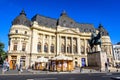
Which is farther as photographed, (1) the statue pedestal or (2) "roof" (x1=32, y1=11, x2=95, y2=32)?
(2) "roof" (x1=32, y1=11, x2=95, y2=32)

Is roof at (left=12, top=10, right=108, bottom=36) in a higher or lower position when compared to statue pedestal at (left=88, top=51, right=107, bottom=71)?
higher

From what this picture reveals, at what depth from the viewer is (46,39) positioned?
5872 cm

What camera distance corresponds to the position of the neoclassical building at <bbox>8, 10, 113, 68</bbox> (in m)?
49.5

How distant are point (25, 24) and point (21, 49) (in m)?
10.3

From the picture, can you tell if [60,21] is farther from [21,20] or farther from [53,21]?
[21,20]

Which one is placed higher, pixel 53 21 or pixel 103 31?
pixel 53 21

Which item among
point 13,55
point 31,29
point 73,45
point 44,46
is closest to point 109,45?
point 73,45

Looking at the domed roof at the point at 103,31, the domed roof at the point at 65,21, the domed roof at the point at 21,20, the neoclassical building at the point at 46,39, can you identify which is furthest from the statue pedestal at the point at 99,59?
the domed roof at the point at 103,31

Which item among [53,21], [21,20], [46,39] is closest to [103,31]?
[53,21]


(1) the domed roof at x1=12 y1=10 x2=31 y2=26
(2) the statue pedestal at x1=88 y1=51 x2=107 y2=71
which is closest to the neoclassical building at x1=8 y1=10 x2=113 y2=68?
(1) the domed roof at x1=12 y1=10 x2=31 y2=26

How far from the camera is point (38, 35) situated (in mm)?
56188

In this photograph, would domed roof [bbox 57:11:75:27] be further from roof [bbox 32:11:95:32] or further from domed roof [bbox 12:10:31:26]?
domed roof [bbox 12:10:31:26]

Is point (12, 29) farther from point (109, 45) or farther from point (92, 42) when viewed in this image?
point (109, 45)

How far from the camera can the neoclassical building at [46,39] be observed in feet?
163
